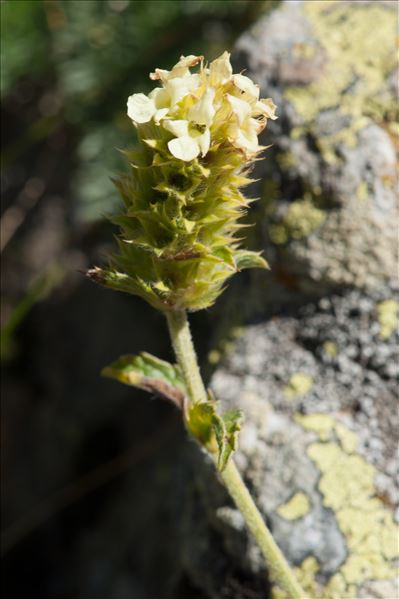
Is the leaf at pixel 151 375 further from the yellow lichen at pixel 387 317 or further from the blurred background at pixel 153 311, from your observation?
the yellow lichen at pixel 387 317

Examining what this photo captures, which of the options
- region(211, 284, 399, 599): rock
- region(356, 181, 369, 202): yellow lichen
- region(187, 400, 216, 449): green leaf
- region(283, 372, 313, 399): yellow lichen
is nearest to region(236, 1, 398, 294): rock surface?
region(356, 181, 369, 202): yellow lichen

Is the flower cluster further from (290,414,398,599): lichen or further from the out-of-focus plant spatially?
(290,414,398,599): lichen

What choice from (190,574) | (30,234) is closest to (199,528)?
(190,574)

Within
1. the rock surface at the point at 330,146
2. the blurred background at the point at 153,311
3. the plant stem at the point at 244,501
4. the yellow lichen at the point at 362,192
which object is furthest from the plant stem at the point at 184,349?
the yellow lichen at the point at 362,192

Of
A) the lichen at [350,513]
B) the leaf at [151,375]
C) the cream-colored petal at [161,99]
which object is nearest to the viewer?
the cream-colored petal at [161,99]

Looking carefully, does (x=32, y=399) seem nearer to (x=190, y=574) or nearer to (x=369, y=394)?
(x=190, y=574)

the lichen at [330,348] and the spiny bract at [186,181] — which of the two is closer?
the spiny bract at [186,181]

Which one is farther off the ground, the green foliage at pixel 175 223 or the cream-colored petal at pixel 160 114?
the cream-colored petal at pixel 160 114

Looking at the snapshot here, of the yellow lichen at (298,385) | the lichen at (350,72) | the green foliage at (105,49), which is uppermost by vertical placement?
the green foliage at (105,49)

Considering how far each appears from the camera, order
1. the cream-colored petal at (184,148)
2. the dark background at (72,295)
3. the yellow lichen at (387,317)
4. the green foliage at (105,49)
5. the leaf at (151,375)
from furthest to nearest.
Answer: the green foliage at (105,49) → the dark background at (72,295) → the yellow lichen at (387,317) → the leaf at (151,375) → the cream-colored petal at (184,148)
